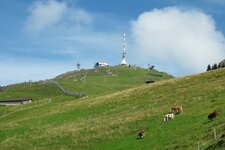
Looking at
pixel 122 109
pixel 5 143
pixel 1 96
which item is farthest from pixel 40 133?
pixel 1 96

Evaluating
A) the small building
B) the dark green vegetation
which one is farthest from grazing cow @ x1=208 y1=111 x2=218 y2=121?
the small building

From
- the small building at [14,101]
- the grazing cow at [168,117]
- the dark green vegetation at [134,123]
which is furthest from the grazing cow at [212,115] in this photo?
the small building at [14,101]

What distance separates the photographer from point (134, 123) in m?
63.2

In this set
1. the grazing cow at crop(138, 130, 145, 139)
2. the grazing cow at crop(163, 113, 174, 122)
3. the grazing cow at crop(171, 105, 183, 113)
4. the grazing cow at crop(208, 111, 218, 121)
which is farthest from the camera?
the grazing cow at crop(171, 105, 183, 113)

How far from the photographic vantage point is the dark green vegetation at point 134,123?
4922 cm

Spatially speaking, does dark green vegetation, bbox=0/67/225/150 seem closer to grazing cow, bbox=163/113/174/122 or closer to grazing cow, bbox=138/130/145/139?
grazing cow, bbox=138/130/145/139

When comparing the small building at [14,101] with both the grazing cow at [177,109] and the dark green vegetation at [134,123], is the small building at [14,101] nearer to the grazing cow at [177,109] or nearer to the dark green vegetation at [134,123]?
the dark green vegetation at [134,123]

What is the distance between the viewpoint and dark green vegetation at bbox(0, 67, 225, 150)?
49.2 m

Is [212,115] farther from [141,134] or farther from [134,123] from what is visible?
[134,123]

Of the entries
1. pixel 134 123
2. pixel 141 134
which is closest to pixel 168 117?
pixel 134 123

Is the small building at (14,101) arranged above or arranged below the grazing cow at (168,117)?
above

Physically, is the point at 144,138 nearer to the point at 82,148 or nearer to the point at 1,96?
the point at 82,148

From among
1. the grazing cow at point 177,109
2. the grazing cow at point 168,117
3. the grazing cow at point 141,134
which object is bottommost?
the grazing cow at point 141,134

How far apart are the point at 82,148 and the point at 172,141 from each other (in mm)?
13604
